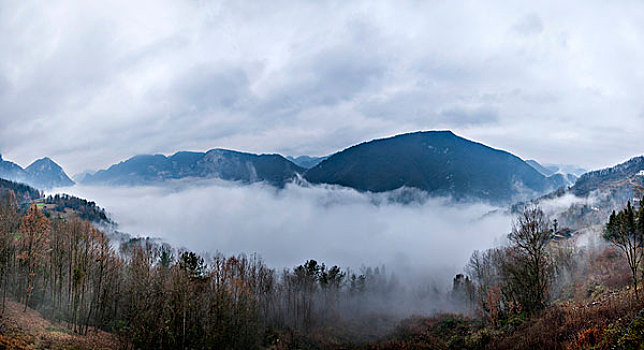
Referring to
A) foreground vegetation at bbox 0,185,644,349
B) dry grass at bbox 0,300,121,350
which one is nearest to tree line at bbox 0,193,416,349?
foreground vegetation at bbox 0,185,644,349

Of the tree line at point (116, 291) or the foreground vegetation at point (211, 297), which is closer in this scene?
the foreground vegetation at point (211, 297)

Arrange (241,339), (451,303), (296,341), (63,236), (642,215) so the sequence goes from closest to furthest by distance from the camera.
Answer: (642,215) → (63,236) → (241,339) → (296,341) → (451,303)

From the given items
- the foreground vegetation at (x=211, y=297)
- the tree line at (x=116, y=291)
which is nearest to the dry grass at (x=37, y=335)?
the foreground vegetation at (x=211, y=297)

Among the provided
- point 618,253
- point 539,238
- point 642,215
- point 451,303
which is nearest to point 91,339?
point 539,238

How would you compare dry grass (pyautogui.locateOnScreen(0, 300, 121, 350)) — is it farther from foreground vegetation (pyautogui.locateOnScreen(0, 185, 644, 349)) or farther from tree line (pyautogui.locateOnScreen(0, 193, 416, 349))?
tree line (pyautogui.locateOnScreen(0, 193, 416, 349))

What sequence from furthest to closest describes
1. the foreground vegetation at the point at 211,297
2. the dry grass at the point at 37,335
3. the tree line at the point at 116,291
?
the tree line at the point at 116,291 → the foreground vegetation at the point at 211,297 → the dry grass at the point at 37,335

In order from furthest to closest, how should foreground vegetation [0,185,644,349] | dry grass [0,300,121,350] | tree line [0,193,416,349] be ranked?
tree line [0,193,416,349] < foreground vegetation [0,185,644,349] < dry grass [0,300,121,350]

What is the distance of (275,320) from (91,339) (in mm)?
49383

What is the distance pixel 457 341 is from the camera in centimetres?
4634

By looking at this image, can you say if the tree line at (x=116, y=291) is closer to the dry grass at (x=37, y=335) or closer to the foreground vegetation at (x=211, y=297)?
the foreground vegetation at (x=211, y=297)

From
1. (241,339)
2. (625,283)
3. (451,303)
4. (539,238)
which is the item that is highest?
(539,238)

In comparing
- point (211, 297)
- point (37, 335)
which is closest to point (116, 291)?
point (211, 297)

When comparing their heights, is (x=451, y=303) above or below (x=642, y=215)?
below

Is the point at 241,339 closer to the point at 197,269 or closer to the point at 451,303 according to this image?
the point at 197,269
